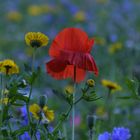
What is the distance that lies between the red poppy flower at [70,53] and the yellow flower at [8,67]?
0.09 meters

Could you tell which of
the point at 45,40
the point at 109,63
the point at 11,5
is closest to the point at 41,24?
the point at 11,5

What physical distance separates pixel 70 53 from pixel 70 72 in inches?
4.3

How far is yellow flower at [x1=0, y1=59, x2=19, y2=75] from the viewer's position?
5.60 feet

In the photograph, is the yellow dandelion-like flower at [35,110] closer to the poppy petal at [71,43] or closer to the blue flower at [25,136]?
the blue flower at [25,136]

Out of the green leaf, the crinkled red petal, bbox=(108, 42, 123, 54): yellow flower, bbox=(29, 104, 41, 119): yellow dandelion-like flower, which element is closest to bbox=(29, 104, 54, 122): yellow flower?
bbox=(29, 104, 41, 119): yellow dandelion-like flower

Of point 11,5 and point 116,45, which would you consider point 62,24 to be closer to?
point 11,5

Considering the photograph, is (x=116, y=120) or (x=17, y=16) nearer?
(x=116, y=120)

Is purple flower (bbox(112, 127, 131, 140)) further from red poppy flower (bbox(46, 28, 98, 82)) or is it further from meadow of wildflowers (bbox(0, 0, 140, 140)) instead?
red poppy flower (bbox(46, 28, 98, 82))

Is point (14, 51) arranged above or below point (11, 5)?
below

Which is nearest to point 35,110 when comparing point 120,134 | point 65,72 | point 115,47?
point 65,72

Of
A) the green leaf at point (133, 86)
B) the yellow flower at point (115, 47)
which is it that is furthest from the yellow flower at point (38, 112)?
the yellow flower at point (115, 47)

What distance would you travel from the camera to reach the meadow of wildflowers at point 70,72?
1.69 meters

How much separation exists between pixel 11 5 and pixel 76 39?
535cm

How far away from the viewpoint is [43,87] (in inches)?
161
